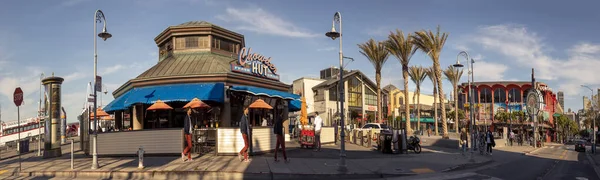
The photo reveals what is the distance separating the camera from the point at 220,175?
12188 mm

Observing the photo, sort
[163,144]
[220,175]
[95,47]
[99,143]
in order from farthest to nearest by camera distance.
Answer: [99,143]
[163,144]
[95,47]
[220,175]

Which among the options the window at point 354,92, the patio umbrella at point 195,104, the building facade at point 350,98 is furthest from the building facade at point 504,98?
the patio umbrella at point 195,104

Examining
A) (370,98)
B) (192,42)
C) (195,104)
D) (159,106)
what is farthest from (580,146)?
(159,106)

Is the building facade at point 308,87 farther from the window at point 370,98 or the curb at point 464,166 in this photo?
the curb at point 464,166

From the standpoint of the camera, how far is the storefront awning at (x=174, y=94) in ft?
73.9

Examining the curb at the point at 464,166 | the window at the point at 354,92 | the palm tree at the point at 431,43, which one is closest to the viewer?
the curb at the point at 464,166

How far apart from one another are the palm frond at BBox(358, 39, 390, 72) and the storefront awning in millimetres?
21670

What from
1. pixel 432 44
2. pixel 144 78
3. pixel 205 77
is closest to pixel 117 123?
pixel 144 78

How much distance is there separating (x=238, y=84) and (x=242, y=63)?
146 centimetres

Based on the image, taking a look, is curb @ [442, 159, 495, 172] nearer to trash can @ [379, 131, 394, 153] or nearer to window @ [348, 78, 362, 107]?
trash can @ [379, 131, 394, 153]

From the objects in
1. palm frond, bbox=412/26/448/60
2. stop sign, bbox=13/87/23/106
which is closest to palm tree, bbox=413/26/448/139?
palm frond, bbox=412/26/448/60

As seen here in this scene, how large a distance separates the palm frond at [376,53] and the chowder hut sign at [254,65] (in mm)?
15806

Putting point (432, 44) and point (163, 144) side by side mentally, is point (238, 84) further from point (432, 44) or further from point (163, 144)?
point (432, 44)

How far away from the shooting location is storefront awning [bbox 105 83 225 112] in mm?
22531
